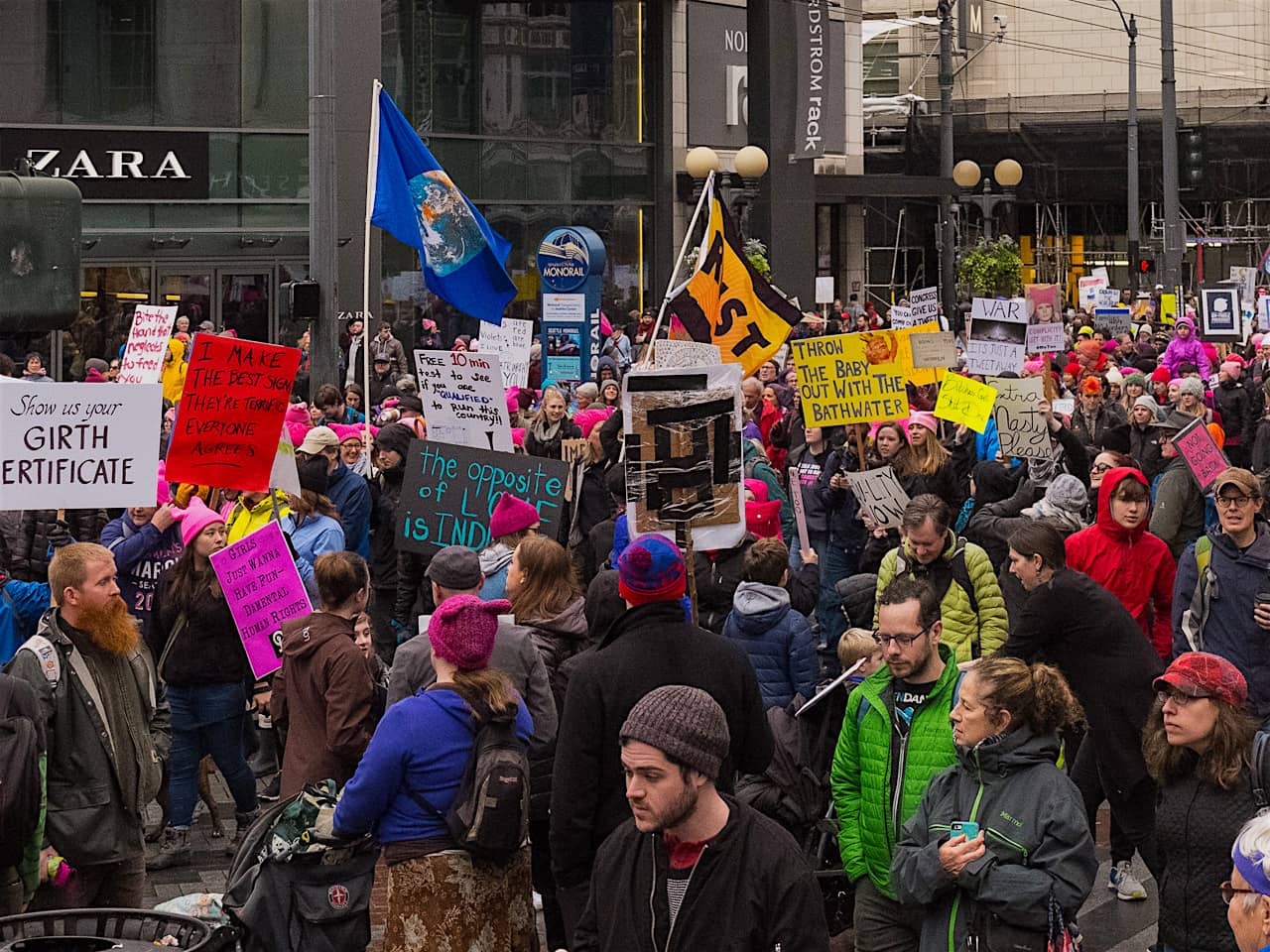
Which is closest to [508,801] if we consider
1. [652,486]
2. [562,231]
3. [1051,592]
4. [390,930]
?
[390,930]

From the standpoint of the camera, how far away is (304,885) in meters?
5.96

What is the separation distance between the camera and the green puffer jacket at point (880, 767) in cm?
586

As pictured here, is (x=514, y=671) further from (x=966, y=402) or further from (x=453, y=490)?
(x=966, y=402)

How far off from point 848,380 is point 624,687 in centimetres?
688

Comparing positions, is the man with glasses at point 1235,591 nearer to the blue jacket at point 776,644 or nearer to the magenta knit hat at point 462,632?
the blue jacket at point 776,644

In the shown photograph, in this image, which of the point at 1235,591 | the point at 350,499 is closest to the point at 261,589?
the point at 350,499

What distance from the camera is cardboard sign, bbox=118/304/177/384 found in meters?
14.1

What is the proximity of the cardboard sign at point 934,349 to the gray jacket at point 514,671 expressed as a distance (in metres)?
8.82

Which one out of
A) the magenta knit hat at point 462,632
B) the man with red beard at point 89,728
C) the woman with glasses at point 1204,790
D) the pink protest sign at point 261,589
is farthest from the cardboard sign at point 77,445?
the woman with glasses at point 1204,790

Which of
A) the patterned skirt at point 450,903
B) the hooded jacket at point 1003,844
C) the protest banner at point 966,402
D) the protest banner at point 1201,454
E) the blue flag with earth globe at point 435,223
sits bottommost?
the patterned skirt at point 450,903

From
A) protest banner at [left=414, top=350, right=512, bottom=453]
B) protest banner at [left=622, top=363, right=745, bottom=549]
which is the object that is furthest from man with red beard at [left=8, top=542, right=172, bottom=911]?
protest banner at [left=414, top=350, right=512, bottom=453]

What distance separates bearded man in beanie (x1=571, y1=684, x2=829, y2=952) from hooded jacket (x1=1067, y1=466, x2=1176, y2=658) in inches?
200

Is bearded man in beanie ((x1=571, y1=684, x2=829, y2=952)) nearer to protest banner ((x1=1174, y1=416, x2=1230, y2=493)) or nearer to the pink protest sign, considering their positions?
the pink protest sign

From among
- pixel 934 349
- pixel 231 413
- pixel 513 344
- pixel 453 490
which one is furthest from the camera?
pixel 513 344
